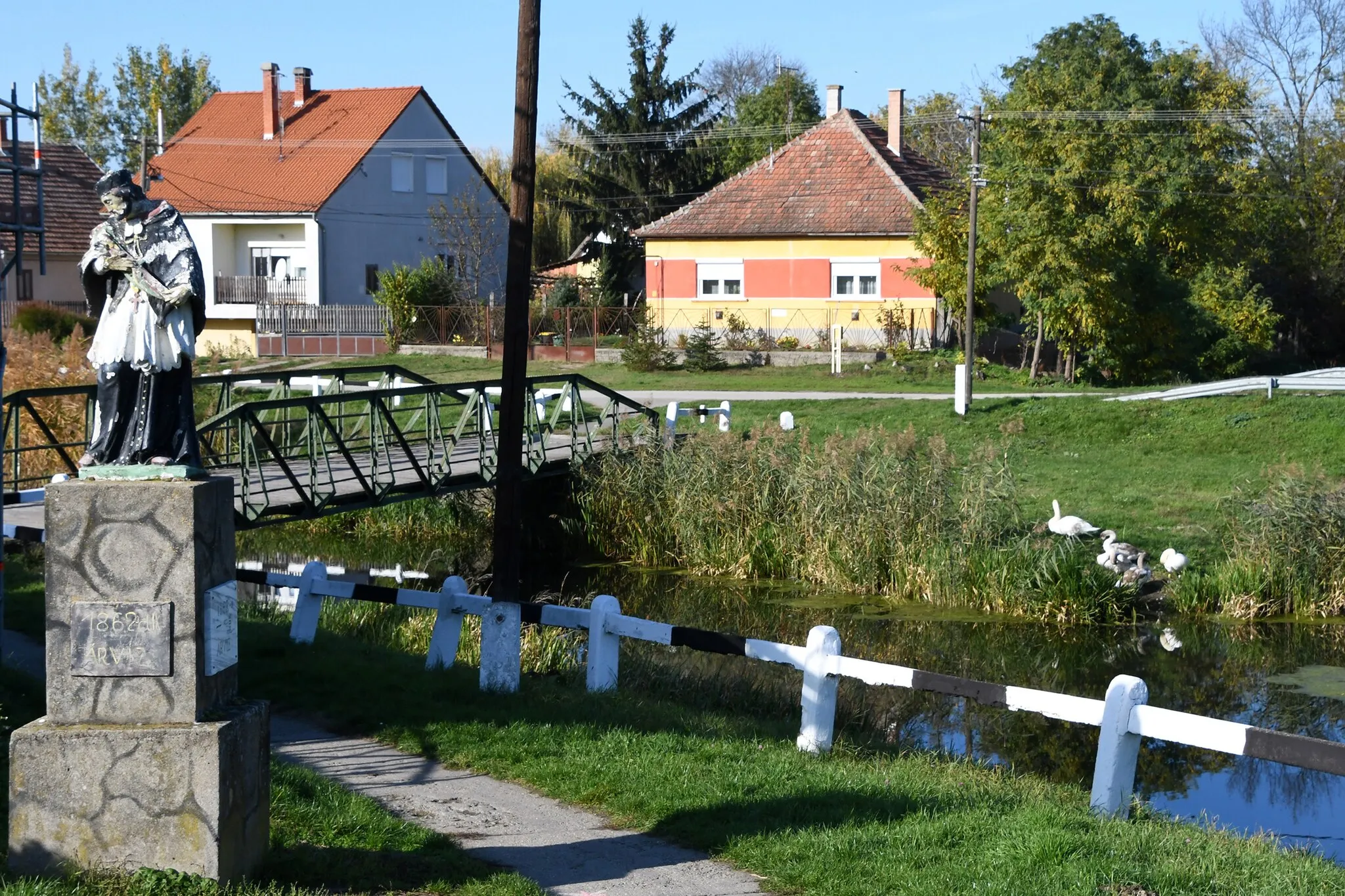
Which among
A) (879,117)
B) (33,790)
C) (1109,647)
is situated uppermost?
(879,117)

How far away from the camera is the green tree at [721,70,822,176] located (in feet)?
199

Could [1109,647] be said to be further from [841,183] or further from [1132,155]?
[841,183]

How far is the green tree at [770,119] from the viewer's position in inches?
2387

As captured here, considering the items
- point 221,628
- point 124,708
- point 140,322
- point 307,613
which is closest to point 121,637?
point 124,708

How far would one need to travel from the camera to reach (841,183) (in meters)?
45.4

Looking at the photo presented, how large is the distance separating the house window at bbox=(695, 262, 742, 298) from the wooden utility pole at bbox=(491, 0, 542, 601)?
113 ft

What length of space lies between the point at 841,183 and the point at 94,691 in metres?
41.9

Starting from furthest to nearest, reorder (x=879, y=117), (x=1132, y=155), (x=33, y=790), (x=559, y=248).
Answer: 1. (x=879, y=117)
2. (x=559, y=248)
3. (x=1132, y=155)
4. (x=33, y=790)

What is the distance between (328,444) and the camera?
73.2 ft

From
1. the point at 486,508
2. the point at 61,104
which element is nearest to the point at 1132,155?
the point at 486,508

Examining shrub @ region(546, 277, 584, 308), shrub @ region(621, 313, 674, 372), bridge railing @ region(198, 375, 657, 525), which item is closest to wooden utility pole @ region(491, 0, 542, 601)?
bridge railing @ region(198, 375, 657, 525)

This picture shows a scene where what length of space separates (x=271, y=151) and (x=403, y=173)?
4.72m

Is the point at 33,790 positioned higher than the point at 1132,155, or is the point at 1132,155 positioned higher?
the point at 1132,155

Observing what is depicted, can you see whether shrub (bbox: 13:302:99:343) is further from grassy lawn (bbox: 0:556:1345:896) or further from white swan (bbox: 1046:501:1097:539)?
grassy lawn (bbox: 0:556:1345:896)
